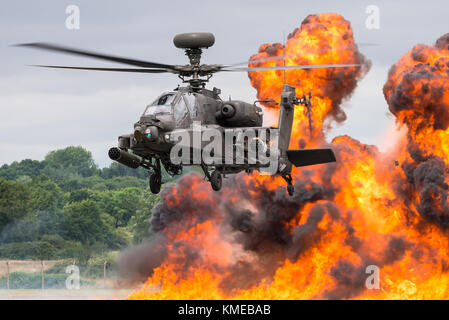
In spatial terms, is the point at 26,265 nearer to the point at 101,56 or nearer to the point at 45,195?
the point at 45,195

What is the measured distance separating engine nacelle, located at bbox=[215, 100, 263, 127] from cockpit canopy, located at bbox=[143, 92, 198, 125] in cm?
206

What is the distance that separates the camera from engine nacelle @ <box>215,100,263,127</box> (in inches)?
1570

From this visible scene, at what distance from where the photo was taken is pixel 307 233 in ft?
181

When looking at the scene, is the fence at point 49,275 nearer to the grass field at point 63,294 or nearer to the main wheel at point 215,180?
the grass field at point 63,294

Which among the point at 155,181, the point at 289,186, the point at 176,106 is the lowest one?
the point at 289,186

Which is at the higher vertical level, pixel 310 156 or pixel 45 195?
pixel 310 156

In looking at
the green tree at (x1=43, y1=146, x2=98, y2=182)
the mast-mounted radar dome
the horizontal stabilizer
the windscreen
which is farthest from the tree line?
the windscreen

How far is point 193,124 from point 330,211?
19.5m

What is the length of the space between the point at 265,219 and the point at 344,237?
19.3ft

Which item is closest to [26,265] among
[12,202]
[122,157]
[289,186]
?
[12,202]

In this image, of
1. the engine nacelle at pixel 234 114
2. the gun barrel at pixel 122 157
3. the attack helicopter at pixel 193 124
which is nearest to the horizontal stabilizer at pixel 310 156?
the attack helicopter at pixel 193 124

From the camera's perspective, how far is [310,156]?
41.7 metres

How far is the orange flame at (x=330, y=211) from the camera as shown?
50.5 m
